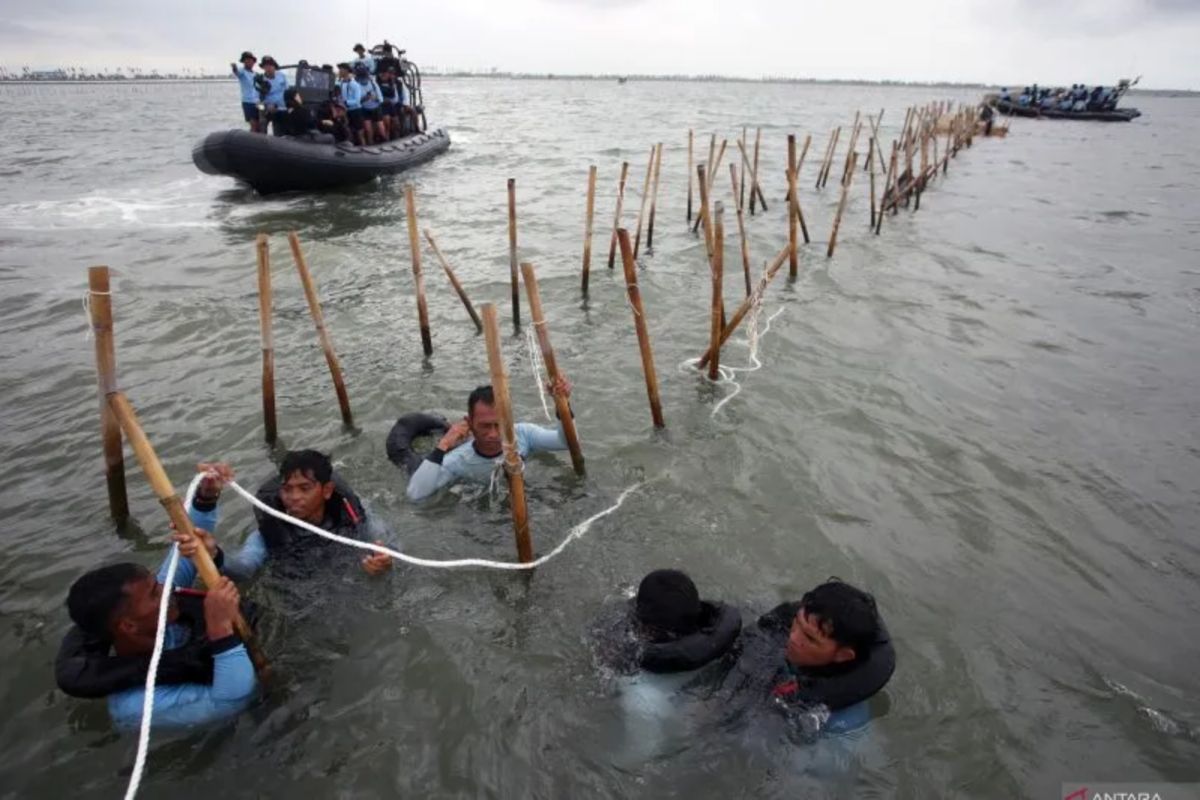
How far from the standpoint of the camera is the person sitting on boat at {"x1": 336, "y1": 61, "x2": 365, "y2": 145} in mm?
19766

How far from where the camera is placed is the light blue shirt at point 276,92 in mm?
18297

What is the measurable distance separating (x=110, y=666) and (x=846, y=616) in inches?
155

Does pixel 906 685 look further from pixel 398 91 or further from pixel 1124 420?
pixel 398 91

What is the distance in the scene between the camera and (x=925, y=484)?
252 inches

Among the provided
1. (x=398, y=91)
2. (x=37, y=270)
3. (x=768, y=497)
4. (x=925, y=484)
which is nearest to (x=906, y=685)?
(x=768, y=497)

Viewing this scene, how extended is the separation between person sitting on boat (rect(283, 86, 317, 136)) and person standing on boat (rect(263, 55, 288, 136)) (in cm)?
11

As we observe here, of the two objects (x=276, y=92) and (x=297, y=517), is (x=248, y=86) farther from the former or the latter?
(x=297, y=517)

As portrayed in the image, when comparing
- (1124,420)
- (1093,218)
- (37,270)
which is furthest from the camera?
(1093,218)

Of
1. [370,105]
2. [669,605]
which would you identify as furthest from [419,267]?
[370,105]

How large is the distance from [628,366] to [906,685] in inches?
Answer: 217

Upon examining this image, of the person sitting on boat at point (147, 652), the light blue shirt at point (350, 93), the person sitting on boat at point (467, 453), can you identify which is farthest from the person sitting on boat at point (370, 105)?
the person sitting on boat at point (147, 652)

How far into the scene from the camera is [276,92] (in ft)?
60.5

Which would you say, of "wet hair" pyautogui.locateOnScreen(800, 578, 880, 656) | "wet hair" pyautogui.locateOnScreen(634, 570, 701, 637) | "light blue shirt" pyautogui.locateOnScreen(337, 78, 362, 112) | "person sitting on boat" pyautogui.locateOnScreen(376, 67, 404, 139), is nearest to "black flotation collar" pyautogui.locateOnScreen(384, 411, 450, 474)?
"wet hair" pyautogui.locateOnScreen(634, 570, 701, 637)

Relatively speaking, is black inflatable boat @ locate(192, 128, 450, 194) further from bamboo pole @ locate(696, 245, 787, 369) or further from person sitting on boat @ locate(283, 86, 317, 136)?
bamboo pole @ locate(696, 245, 787, 369)
